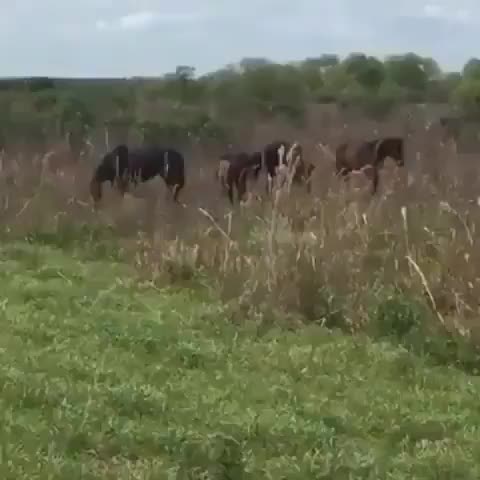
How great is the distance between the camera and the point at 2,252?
32.8ft

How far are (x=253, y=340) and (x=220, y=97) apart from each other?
19.9 m

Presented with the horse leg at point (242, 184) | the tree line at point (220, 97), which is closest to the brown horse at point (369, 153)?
the horse leg at point (242, 184)

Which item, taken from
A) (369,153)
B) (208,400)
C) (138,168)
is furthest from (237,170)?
(208,400)

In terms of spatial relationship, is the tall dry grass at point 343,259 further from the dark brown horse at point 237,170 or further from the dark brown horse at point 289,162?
the dark brown horse at point 237,170

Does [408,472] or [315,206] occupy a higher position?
[315,206]

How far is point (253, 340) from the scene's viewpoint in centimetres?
675

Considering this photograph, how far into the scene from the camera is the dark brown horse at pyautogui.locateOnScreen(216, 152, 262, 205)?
1334 centimetres

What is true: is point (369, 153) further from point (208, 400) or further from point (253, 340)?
point (208, 400)

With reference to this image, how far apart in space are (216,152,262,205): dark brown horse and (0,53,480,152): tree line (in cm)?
517

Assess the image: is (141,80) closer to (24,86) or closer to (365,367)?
(24,86)

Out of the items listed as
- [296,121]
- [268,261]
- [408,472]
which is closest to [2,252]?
[268,261]

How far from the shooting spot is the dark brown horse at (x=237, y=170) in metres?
13.3

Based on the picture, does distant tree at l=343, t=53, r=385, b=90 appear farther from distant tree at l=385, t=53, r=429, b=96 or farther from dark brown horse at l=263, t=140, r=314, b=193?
dark brown horse at l=263, t=140, r=314, b=193

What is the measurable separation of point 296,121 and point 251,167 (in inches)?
352
